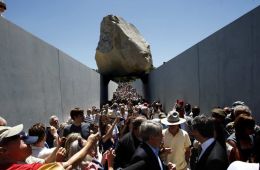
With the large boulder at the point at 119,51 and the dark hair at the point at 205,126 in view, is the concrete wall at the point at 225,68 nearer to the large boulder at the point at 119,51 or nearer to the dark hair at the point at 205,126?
the dark hair at the point at 205,126

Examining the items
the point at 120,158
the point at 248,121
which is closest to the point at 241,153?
the point at 248,121

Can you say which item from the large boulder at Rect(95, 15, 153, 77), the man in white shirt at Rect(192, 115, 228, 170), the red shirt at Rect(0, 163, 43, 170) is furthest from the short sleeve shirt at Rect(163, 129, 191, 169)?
the large boulder at Rect(95, 15, 153, 77)

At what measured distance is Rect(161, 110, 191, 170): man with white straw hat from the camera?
17.4 feet

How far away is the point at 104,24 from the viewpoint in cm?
3108

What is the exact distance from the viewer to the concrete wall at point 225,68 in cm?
762

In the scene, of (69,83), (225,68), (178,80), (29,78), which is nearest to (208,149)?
(29,78)

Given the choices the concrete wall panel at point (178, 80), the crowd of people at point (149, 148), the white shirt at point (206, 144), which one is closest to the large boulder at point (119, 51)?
the concrete wall panel at point (178, 80)

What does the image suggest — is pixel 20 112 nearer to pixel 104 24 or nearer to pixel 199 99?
pixel 199 99

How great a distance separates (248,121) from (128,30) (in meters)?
28.3

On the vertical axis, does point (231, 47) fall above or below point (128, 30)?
below

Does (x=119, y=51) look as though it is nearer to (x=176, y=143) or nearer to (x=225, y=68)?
(x=225, y=68)

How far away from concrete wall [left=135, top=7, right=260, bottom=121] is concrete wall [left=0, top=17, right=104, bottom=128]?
477 cm

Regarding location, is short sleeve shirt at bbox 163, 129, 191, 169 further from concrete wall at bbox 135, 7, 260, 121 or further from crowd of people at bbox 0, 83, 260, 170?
concrete wall at bbox 135, 7, 260, 121

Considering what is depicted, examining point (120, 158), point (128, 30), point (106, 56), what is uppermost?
point (128, 30)
